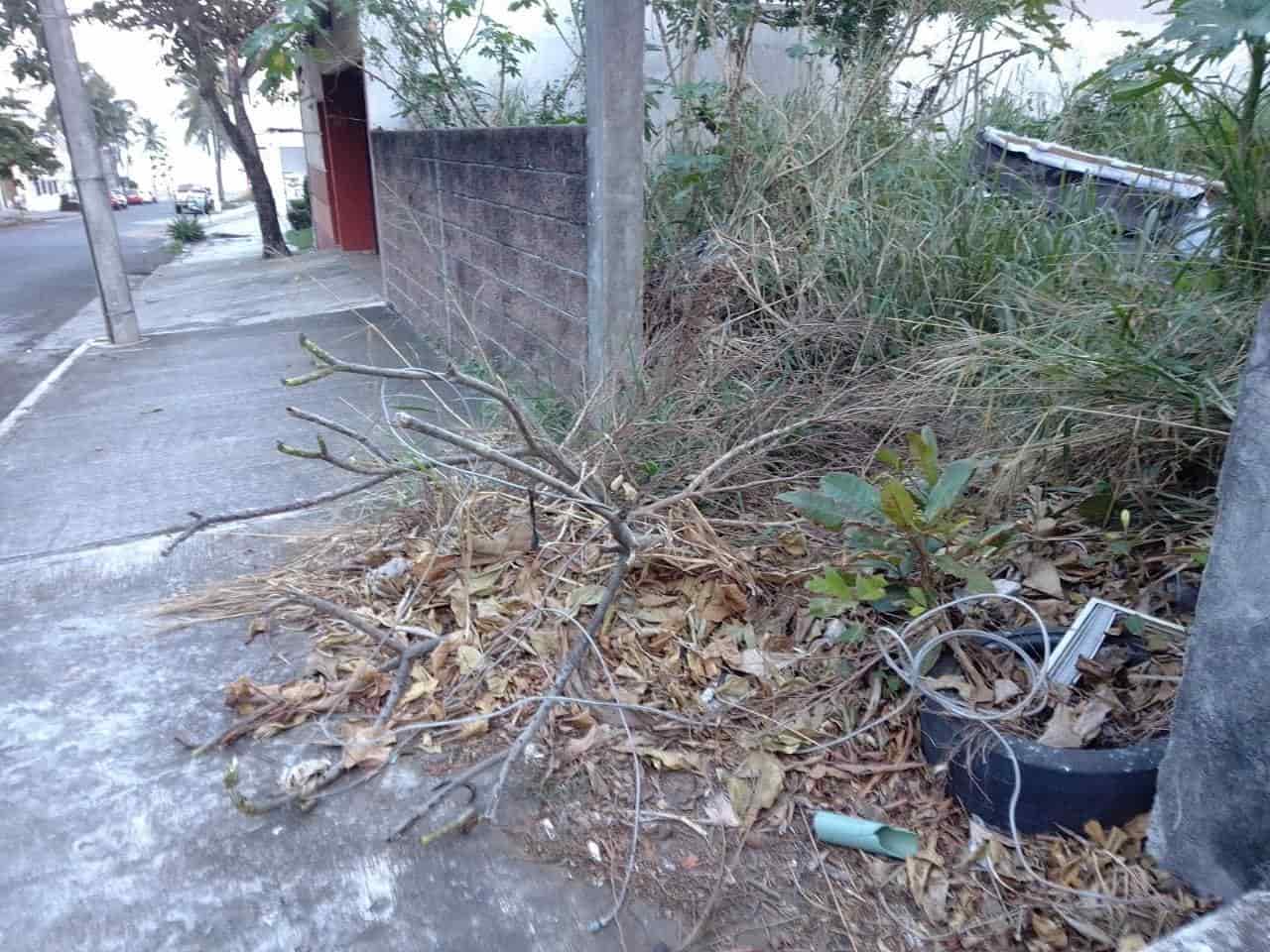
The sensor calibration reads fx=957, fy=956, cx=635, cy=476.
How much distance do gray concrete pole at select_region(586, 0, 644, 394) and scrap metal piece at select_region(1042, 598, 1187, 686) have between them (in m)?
2.10

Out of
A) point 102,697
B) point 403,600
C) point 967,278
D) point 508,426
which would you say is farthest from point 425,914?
point 967,278

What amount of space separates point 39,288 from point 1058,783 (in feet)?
53.8

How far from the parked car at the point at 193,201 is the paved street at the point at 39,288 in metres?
9.81

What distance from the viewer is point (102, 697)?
2.96m

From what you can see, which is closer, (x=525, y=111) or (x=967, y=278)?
(x=967, y=278)

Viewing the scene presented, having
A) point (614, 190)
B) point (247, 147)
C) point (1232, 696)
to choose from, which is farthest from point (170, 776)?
point (247, 147)

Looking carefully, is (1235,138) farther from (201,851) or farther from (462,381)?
(201,851)

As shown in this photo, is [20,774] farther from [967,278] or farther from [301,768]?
[967,278]

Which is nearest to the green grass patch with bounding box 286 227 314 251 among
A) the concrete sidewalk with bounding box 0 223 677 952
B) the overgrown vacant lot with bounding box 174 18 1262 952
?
the concrete sidewalk with bounding box 0 223 677 952

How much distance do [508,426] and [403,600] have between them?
1.12m

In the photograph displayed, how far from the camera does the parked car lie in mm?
40125

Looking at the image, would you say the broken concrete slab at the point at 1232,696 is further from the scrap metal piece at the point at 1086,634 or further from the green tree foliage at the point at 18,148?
the green tree foliage at the point at 18,148

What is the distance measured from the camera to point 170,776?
2602 millimetres

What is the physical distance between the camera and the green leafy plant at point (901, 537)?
2.52 meters
